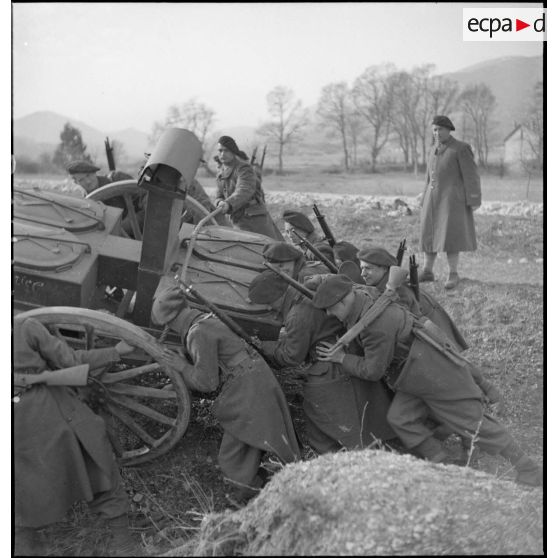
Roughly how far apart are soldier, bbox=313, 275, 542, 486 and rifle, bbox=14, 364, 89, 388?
1599mm

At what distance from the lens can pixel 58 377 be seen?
13.3ft

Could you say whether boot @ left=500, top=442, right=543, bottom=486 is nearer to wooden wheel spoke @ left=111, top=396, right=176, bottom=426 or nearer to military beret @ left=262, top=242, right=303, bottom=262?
military beret @ left=262, top=242, right=303, bottom=262

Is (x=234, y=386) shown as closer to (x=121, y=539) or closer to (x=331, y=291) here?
(x=331, y=291)

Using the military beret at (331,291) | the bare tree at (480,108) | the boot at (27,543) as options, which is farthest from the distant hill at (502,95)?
the boot at (27,543)

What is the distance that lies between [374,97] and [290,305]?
13277 millimetres

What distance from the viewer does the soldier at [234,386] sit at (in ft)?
14.7

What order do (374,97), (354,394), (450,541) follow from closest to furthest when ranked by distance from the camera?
(450,541)
(354,394)
(374,97)

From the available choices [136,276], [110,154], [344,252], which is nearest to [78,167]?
[110,154]

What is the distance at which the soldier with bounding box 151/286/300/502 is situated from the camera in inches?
177

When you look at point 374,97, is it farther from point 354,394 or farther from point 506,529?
point 506,529

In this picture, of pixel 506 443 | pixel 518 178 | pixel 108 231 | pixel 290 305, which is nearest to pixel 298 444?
pixel 290 305

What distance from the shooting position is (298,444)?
5191 mm

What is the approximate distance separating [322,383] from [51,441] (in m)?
1.95

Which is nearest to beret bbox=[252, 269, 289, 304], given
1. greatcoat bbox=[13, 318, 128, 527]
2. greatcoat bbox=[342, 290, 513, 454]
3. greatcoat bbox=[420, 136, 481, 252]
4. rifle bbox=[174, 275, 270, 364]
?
rifle bbox=[174, 275, 270, 364]
